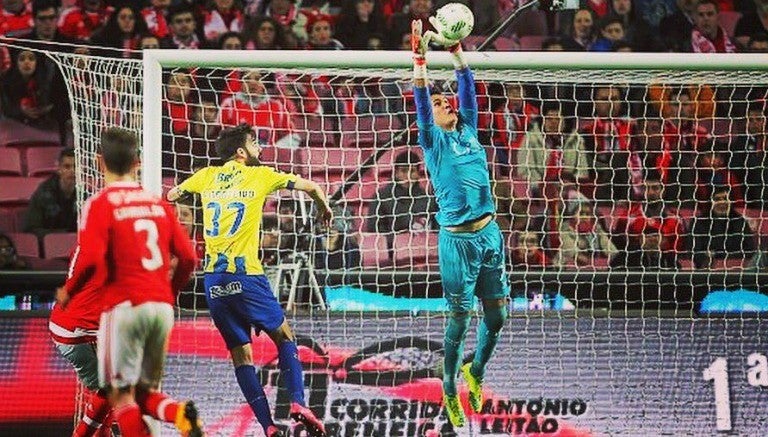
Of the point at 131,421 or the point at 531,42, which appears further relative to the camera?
the point at 531,42

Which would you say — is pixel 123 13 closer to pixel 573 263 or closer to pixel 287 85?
pixel 287 85

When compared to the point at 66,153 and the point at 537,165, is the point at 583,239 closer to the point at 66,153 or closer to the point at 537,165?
the point at 537,165

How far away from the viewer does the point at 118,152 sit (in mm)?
7109

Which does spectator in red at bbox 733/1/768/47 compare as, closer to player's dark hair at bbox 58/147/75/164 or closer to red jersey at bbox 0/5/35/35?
player's dark hair at bbox 58/147/75/164

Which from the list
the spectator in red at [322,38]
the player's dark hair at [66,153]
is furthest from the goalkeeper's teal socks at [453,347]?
the spectator in red at [322,38]

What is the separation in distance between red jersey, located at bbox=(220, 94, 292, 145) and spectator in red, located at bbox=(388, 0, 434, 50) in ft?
6.51

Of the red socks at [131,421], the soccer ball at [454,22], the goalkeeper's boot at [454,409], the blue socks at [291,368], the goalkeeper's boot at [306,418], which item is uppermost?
the soccer ball at [454,22]

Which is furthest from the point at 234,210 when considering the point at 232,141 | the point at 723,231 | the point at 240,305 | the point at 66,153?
the point at 723,231

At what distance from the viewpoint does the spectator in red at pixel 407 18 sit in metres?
12.2

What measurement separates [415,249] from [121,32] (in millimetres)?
3729

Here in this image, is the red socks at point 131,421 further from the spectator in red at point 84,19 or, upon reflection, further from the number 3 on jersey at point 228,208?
the spectator in red at point 84,19

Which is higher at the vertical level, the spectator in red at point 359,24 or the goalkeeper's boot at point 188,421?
the spectator in red at point 359,24

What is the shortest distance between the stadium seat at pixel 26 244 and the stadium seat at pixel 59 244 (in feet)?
0.26

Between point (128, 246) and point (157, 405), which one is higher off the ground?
point (128, 246)
